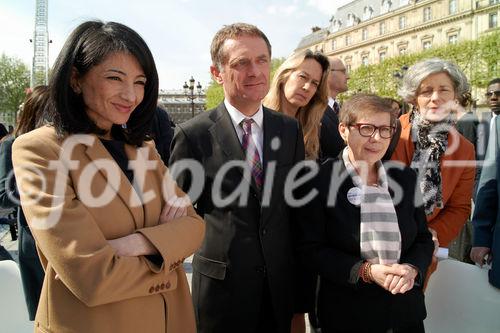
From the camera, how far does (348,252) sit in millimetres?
2012

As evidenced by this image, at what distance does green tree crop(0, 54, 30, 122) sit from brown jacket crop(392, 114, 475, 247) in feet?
191

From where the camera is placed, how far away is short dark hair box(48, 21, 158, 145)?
1410 mm

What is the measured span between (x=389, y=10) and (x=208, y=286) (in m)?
68.8

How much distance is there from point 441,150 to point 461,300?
0.90m

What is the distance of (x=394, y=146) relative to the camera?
250 cm

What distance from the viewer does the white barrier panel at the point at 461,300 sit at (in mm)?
2258

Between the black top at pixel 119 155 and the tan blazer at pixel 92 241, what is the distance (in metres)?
0.04

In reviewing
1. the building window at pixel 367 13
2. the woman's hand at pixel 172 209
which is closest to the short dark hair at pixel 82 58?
the woman's hand at pixel 172 209

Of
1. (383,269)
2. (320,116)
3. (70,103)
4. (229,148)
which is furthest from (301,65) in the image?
(70,103)

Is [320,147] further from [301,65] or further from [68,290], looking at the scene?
[68,290]

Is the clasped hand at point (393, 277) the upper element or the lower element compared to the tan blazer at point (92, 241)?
lower

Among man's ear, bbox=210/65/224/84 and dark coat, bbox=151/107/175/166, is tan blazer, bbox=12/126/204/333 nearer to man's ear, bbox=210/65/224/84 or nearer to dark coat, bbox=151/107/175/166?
man's ear, bbox=210/65/224/84

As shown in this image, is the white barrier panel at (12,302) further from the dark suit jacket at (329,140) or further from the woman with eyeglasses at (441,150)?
the woman with eyeglasses at (441,150)

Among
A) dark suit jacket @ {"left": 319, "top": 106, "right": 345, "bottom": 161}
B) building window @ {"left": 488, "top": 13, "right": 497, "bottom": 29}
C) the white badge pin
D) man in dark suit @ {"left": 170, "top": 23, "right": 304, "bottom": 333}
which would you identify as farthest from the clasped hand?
building window @ {"left": 488, "top": 13, "right": 497, "bottom": 29}
